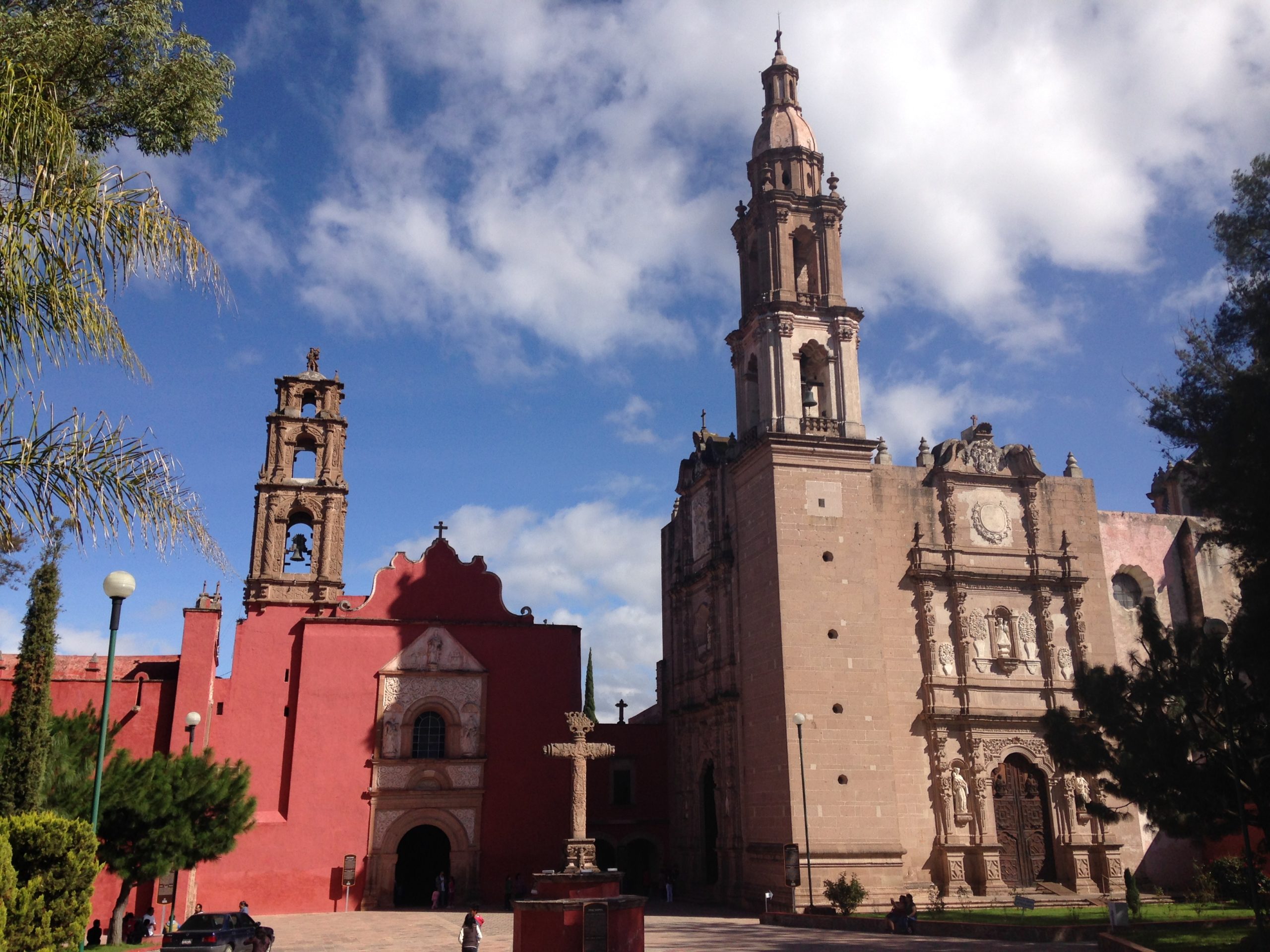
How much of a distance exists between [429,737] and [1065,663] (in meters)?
18.3

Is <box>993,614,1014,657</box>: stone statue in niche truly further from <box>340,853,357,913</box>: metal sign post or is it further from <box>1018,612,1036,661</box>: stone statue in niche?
<box>340,853,357,913</box>: metal sign post

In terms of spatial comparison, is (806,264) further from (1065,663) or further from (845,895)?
(845,895)

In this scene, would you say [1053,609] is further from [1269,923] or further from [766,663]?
[1269,923]

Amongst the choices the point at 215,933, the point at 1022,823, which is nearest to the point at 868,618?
the point at 1022,823

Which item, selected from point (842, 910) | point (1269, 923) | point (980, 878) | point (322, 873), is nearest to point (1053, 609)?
point (980, 878)

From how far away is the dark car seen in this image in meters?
16.7

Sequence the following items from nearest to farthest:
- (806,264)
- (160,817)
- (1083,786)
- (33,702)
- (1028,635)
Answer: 1. (33,702)
2. (160,817)
3. (1083,786)
4. (1028,635)
5. (806,264)

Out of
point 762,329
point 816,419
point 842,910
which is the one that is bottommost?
point 842,910

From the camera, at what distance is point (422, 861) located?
98.1ft

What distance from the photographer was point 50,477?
7988 millimetres

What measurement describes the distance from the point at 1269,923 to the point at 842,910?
31.3 ft

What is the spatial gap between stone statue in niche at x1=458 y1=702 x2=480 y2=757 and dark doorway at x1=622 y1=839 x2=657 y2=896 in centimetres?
664

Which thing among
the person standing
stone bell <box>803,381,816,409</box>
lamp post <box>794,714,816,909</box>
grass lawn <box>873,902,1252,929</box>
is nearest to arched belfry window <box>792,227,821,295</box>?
stone bell <box>803,381,816,409</box>

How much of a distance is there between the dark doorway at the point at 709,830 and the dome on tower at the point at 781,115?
19263 millimetres
